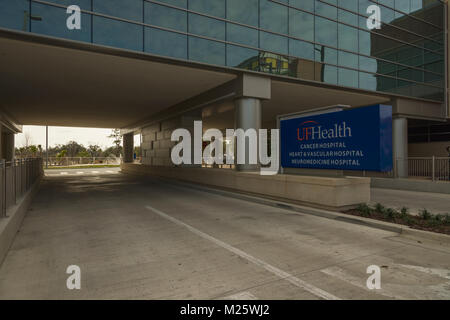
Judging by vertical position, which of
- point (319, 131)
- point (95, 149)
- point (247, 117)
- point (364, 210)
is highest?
point (95, 149)

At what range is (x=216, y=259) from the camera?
5160 mm

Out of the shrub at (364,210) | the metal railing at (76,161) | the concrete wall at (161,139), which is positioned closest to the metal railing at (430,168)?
the shrub at (364,210)

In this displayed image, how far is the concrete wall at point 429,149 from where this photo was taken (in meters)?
22.5

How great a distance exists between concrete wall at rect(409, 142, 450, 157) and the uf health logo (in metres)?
18.0

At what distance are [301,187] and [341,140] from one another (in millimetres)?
2231

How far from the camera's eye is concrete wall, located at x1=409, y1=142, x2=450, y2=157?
2255 centimetres

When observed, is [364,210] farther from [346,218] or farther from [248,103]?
[248,103]

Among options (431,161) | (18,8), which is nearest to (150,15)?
(18,8)

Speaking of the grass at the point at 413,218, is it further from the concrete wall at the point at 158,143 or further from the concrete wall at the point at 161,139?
the concrete wall at the point at 158,143

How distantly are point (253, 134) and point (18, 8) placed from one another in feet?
34.7

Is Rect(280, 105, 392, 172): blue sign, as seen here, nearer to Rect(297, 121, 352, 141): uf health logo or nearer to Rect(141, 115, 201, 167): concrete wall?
Rect(297, 121, 352, 141): uf health logo

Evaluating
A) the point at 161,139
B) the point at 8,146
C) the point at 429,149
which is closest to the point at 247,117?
the point at 161,139

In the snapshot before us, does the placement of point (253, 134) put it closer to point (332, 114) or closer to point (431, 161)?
point (332, 114)

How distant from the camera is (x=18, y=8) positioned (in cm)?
985
